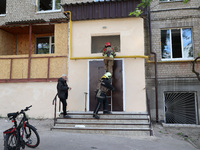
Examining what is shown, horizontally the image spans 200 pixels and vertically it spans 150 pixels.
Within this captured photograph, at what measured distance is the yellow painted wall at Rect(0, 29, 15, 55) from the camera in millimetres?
10555

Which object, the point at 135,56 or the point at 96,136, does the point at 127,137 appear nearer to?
the point at 96,136

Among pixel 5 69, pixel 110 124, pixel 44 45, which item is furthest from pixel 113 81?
pixel 5 69

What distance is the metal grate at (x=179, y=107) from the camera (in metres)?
9.11

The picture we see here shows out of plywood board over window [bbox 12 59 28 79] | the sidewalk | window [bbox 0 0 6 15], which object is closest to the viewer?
the sidewalk

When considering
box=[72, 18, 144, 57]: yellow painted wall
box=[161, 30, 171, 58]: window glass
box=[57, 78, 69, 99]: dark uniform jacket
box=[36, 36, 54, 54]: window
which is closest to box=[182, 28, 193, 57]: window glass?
box=[161, 30, 171, 58]: window glass

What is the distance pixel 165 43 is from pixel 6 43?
8.79m

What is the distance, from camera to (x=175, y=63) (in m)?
9.33

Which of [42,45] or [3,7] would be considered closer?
[42,45]

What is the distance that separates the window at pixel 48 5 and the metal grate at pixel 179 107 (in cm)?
766

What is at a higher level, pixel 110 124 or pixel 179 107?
pixel 179 107

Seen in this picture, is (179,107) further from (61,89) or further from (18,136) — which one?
(18,136)

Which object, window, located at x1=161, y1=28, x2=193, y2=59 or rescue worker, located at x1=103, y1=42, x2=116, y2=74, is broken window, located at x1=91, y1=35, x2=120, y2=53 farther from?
window, located at x1=161, y1=28, x2=193, y2=59

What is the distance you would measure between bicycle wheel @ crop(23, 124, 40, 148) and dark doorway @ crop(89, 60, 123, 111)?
380cm

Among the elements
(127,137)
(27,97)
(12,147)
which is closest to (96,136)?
(127,137)
